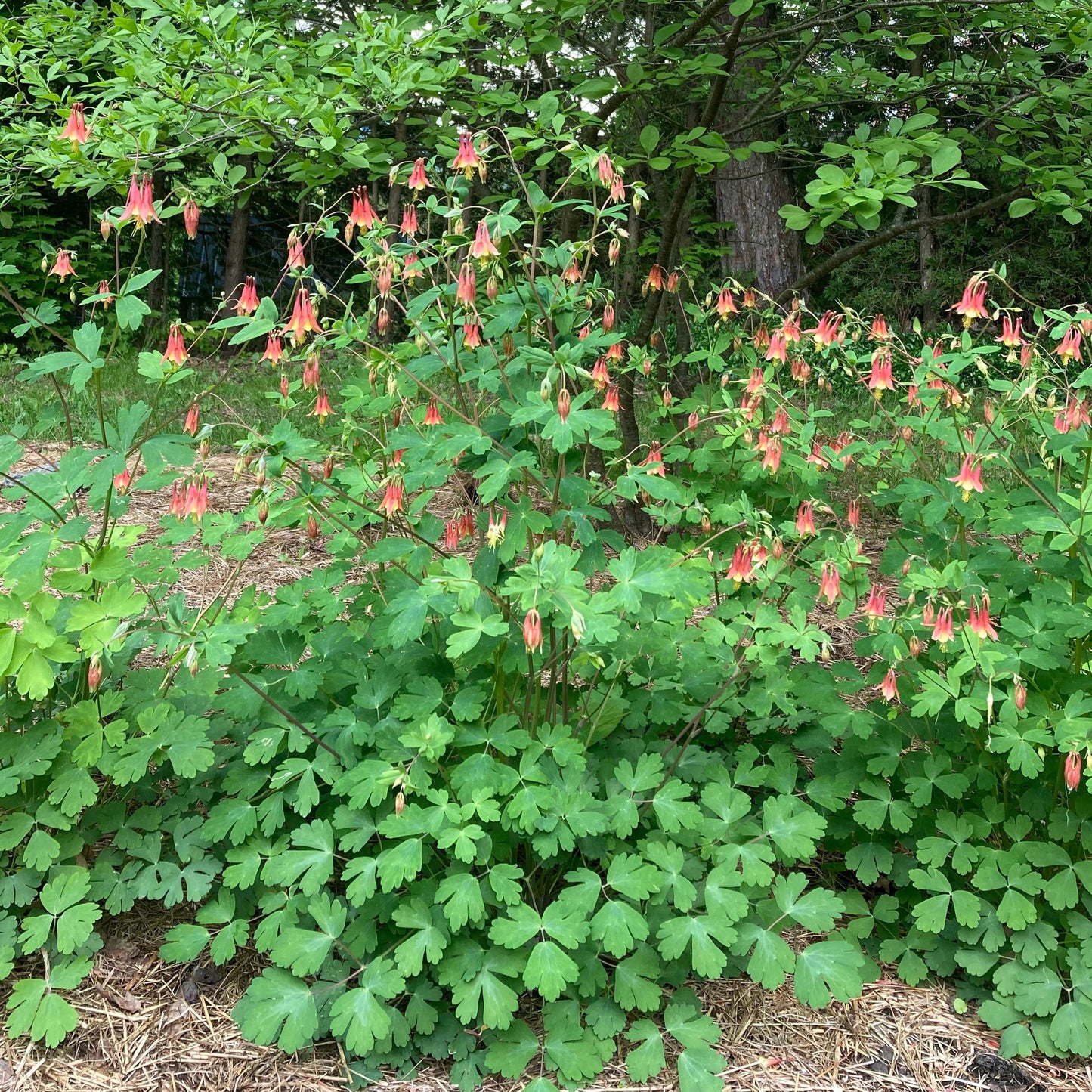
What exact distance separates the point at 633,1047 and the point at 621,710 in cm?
82

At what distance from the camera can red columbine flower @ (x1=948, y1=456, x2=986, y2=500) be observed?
92.5 inches

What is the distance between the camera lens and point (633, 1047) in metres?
2.13

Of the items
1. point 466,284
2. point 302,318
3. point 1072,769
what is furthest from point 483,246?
point 1072,769

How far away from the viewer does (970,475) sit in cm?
236

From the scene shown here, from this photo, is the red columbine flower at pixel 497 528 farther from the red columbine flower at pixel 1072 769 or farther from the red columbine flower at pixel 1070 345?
the red columbine flower at pixel 1070 345

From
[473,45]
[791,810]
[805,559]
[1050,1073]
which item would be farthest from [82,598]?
[473,45]

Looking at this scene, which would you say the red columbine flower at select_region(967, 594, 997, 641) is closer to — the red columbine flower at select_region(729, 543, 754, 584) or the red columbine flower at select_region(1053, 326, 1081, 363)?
the red columbine flower at select_region(729, 543, 754, 584)

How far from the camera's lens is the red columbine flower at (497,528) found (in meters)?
2.00

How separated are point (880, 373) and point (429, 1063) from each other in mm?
2174

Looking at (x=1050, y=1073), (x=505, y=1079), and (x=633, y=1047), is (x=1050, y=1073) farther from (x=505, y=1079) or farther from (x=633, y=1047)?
(x=505, y=1079)

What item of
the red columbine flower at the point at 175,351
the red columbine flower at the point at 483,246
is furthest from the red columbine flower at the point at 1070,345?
the red columbine flower at the point at 175,351

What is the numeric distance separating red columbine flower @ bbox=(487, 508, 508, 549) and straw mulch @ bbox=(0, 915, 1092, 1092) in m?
Answer: 1.20

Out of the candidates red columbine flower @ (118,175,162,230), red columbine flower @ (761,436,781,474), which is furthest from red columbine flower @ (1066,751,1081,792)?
red columbine flower @ (118,175,162,230)

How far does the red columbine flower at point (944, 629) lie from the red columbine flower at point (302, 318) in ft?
5.29
